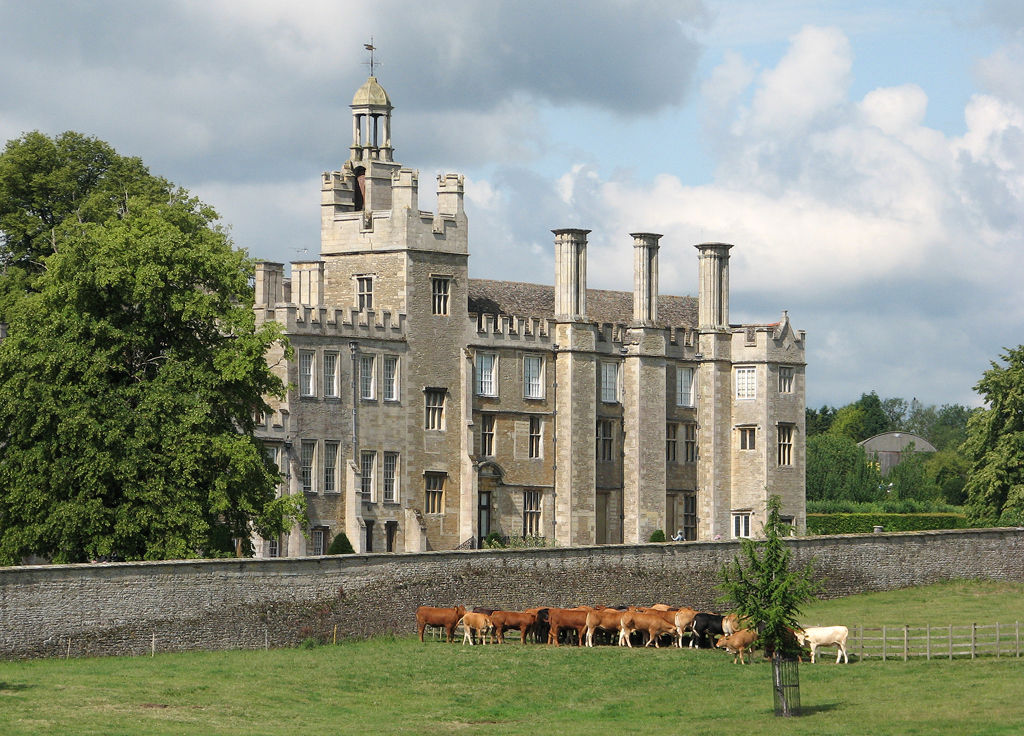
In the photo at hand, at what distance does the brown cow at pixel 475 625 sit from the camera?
58.7 m

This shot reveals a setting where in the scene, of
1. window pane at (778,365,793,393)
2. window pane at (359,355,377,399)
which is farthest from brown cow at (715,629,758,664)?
window pane at (778,365,793,393)

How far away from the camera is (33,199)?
254 ft

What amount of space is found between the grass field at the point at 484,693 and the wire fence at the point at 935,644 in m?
1.16

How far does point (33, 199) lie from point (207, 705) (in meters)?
35.5

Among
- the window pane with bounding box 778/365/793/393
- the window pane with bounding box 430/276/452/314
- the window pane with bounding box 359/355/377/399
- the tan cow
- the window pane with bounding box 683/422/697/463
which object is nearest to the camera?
the tan cow

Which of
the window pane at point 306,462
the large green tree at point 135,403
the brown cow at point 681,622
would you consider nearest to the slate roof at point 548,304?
the window pane at point 306,462

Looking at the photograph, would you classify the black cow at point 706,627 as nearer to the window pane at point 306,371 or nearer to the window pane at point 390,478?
the window pane at point 390,478

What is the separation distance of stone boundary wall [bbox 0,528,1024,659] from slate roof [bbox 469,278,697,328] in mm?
17054

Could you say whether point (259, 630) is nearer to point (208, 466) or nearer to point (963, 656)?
point (208, 466)

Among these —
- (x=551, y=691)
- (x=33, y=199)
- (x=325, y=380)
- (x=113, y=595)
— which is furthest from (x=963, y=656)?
(x=33, y=199)

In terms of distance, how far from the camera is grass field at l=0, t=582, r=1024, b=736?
1758 inches

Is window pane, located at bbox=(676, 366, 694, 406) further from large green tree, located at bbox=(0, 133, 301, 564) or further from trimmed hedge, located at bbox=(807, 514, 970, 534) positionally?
large green tree, located at bbox=(0, 133, 301, 564)

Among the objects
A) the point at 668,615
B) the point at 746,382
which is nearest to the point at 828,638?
the point at 668,615

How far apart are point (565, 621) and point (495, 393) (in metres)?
22.7
